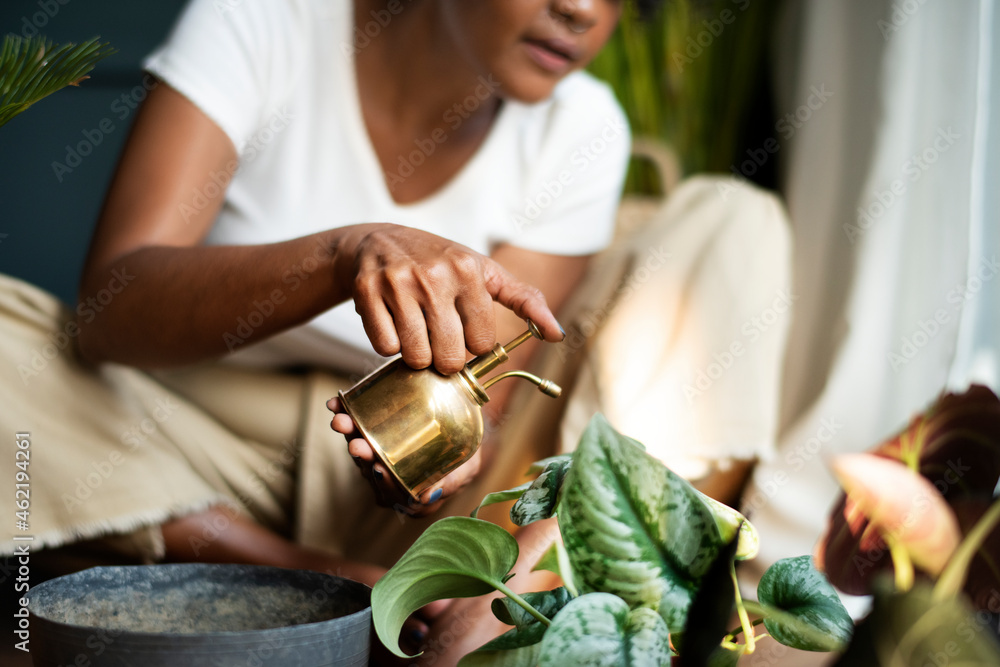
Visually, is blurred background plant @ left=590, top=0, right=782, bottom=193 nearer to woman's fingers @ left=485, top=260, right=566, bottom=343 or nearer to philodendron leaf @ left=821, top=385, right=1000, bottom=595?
woman's fingers @ left=485, top=260, right=566, bottom=343

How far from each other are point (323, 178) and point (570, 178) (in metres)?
0.44

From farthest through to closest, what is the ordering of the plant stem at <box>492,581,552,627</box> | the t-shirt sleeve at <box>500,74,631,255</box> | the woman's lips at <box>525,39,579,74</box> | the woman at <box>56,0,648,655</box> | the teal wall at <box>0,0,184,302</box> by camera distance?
1. the teal wall at <box>0,0,184,302</box>
2. the t-shirt sleeve at <box>500,74,631,255</box>
3. the woman's lips at <box>525,39,579,74</box>
4. the woman at <box>56,0,648,655</box>
5. the plant stem at <box>492,581,552,627</box>

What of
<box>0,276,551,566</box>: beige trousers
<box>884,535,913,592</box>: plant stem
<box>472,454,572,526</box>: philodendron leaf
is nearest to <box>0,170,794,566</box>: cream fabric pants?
<box>0,276,551,566</box>: beige trousers

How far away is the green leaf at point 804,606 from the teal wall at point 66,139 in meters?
2.00

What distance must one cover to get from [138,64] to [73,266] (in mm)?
547

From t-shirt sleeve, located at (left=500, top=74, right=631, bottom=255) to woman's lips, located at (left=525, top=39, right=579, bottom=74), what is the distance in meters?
0.33

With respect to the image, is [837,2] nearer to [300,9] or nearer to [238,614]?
[300,9]

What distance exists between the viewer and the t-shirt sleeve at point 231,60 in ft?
3.46

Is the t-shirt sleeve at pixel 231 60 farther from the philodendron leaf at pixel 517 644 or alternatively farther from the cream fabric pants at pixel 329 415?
the philodendron leaf at pixel 517 644

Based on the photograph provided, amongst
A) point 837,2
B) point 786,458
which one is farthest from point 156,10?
point 786,458

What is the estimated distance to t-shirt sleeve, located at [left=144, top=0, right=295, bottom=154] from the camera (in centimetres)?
105

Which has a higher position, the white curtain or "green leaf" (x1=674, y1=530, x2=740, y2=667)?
"green leaf" (x1=674, y1=530, x2=740, y2=667)

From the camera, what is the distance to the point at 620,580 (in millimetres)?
348

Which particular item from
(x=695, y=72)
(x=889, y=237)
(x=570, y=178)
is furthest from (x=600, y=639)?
(x=695, y=72)
